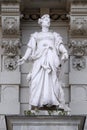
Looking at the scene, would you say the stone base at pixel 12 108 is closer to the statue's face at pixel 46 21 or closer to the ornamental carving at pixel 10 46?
the ornamental carving at pixel 10 46

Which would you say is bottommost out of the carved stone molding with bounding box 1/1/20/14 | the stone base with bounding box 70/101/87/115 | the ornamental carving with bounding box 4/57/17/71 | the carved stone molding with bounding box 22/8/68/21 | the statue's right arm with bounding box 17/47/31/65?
the stone base with bounding box 70/101/87/115

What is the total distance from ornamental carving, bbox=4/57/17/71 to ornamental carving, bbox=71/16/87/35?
4.09ft

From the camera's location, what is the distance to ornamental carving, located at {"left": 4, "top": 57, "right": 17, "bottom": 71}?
47.0ft

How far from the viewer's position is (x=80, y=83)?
14305 mm

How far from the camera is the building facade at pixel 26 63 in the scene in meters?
14.2

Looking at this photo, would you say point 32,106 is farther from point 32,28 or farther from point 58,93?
point 32,28

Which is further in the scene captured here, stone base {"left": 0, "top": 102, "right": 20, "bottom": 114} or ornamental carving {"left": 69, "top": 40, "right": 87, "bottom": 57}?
ornamental carving {"left": 69, "top": 40, "right": 87, "bottom": 57}

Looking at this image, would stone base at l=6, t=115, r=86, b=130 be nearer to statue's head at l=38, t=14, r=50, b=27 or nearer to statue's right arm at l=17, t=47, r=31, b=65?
statue's right arm at l=17, t=47, r=31, b=65

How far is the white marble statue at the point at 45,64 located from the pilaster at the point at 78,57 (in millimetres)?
655

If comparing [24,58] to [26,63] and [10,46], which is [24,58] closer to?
[10,46]

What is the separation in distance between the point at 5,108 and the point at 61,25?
2.00 metres

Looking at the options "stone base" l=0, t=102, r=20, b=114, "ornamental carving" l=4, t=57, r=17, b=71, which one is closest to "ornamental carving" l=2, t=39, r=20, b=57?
"ornamental carving" l=4, t=57, r=17, b=71

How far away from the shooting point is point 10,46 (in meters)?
14.3

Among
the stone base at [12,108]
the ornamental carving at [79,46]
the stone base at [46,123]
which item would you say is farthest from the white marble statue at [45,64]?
the stone base at [12,108]
